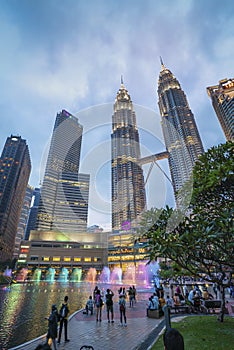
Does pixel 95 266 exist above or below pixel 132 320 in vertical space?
above

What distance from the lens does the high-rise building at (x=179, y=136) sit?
495 feet

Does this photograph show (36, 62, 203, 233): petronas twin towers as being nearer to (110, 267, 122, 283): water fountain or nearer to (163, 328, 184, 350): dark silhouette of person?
(110, 267, 122, 283): water fountain

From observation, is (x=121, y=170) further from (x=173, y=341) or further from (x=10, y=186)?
(x=173, y=341)

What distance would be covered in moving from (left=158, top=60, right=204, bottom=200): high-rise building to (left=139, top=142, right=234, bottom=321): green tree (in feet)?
453

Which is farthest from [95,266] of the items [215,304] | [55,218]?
[215,304]

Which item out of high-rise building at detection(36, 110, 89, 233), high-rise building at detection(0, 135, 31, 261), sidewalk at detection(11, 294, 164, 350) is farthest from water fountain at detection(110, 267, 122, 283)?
sidewalk at detection(11, 294, 164, 350)

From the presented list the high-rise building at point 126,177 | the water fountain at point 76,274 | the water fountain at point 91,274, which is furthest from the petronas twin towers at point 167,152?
the water fountain at point 76,274

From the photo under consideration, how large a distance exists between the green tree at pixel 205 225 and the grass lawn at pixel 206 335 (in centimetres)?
97

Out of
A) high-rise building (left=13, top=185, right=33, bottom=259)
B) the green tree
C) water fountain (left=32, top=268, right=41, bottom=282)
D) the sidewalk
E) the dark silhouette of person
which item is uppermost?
high-rise building (left=13, top=185, right=33, bottom=259)

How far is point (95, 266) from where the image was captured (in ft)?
348

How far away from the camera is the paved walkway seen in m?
7.44

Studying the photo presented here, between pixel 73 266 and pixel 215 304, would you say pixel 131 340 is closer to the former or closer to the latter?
pixel 215 304

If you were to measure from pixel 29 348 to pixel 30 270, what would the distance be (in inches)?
4251

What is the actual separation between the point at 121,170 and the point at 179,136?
5685 cm
